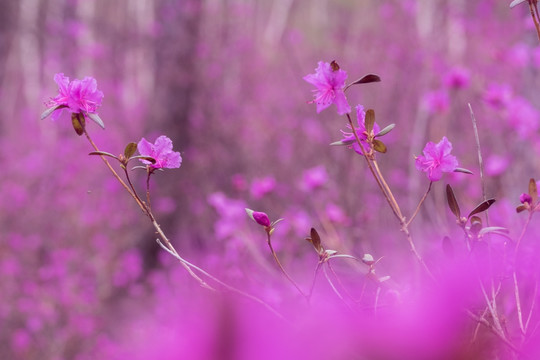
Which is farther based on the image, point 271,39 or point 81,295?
point 271,39

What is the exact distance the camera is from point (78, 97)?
84 cm

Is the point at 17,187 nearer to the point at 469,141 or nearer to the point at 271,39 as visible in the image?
the point at 469,141

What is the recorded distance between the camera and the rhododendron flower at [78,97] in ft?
2.74

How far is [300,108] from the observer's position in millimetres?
6887

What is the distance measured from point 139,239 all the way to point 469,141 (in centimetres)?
339

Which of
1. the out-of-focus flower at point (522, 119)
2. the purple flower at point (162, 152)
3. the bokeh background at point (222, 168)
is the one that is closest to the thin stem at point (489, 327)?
the purple flower at point (162, 152)

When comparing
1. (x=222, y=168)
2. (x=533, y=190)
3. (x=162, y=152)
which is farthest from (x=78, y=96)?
(x=222, y=168)

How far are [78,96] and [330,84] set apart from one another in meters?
0.37

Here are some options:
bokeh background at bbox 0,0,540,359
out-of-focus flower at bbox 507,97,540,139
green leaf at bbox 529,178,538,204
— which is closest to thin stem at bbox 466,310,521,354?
green leaf at bbox 529,178,538,204

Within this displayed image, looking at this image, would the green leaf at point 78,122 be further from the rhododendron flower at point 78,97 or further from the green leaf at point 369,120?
the green leaf at point 369,120

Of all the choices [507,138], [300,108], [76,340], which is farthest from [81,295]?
[507,138]

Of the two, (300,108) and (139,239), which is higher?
(300,108)

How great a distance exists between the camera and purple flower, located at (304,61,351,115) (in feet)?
2.68

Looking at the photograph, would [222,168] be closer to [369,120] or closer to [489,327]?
[369,120]
